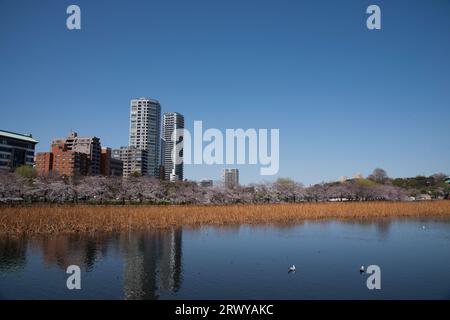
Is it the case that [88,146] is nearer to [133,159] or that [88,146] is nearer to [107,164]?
[107,164]

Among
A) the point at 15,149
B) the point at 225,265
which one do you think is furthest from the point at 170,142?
the point at 225,265

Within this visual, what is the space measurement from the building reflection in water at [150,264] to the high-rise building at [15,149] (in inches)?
2873

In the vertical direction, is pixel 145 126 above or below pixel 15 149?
above

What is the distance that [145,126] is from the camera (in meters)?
152

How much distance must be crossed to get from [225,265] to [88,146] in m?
105

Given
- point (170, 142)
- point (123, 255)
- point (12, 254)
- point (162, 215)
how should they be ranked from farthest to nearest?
1. point (170, 142)
2. point (162, 215)
3. point (123, 255)
4. point (12, 254)

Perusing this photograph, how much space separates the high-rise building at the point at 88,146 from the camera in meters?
109

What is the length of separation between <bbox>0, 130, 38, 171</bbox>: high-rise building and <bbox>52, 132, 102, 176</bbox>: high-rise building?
14.4 m

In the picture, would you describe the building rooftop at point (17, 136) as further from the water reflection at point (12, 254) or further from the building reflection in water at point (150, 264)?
the building reflection in water at point (150, 264)

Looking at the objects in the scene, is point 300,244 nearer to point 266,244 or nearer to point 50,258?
point 266,244

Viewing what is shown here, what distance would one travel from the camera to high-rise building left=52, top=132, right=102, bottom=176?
10894 centimetres

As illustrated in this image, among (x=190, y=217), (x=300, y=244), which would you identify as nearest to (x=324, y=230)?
(x=300, y=244)

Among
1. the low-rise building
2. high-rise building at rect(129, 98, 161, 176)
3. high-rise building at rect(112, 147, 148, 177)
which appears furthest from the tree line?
high-rise building at rect(129, 98, 161, 176)
